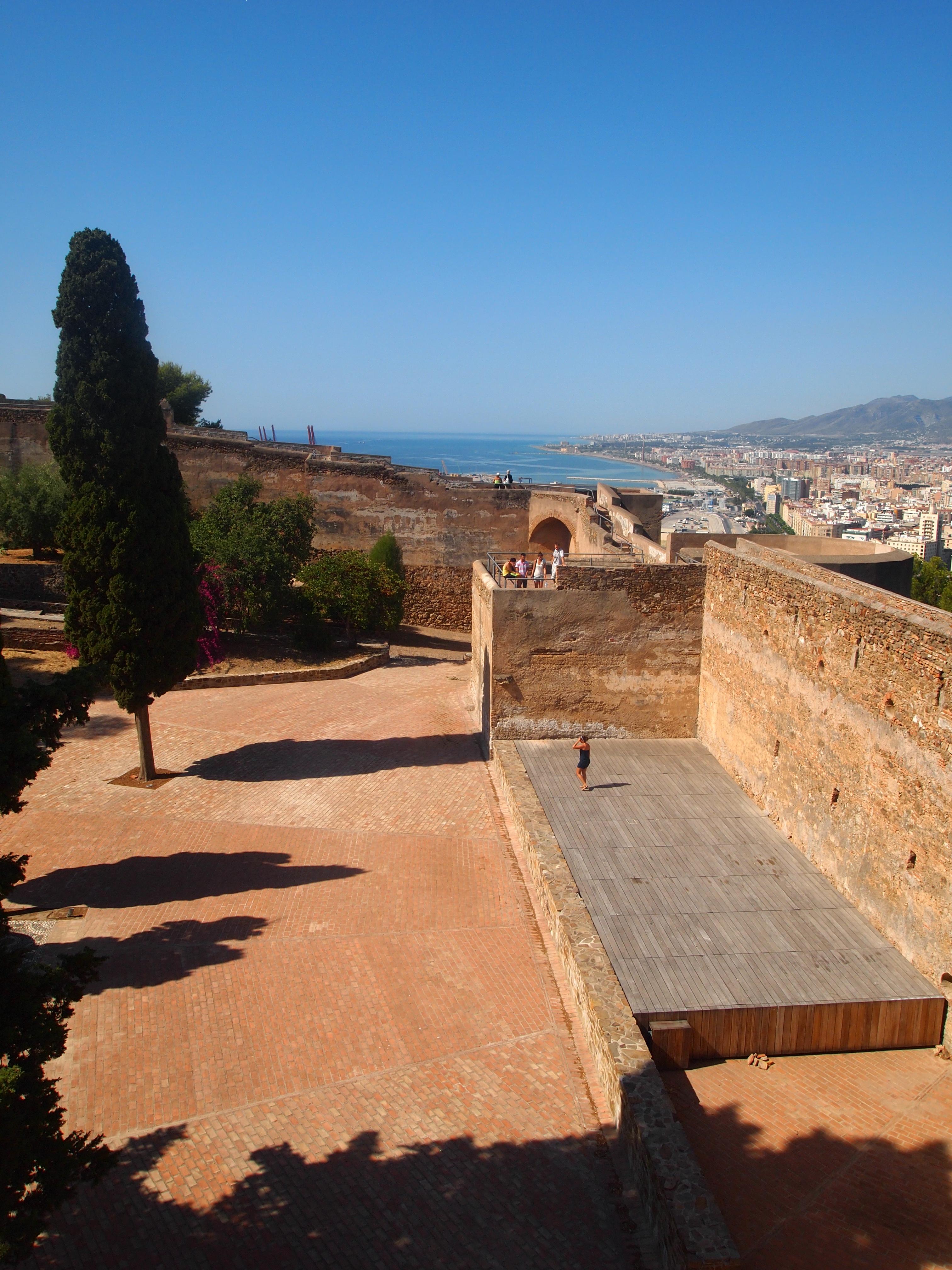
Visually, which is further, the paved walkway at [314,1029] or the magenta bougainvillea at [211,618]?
the magenta bougainvillea at [211,618]

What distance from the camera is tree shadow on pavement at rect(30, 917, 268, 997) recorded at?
9.55m

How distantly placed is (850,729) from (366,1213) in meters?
7.12

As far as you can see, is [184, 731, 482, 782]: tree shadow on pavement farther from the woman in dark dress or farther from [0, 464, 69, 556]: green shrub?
[0, 464, 69, 556]: green shrub

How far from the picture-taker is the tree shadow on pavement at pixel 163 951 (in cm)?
955

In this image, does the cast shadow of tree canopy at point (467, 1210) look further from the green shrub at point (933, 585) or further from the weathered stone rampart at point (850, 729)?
the green shrub at point (933, 585)

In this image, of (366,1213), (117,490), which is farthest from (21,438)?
(366,1213)

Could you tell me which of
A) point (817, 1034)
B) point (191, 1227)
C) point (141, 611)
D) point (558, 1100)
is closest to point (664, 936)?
point (817, 1034)

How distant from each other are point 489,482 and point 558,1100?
24755 mm

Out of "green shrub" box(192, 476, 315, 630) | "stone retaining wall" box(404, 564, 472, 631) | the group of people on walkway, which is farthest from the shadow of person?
"stone retaining wall" box(404, 564, 472, 631)

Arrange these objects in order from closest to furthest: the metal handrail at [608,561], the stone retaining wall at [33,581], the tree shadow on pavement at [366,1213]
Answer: the tree shadow on pavement at [366,1213]
the metal handrail at [608,561]
the stone retaining wall at [33,581]

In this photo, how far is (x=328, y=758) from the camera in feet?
51.7

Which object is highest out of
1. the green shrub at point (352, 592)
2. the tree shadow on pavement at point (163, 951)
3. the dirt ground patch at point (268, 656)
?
the green shrub at point (352, 592)

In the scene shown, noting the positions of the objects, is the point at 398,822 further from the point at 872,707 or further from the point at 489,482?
the point at 489,482

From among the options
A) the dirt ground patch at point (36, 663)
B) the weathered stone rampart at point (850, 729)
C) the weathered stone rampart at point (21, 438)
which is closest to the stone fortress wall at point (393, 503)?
the weathered stone rampart at point (21, 438)
